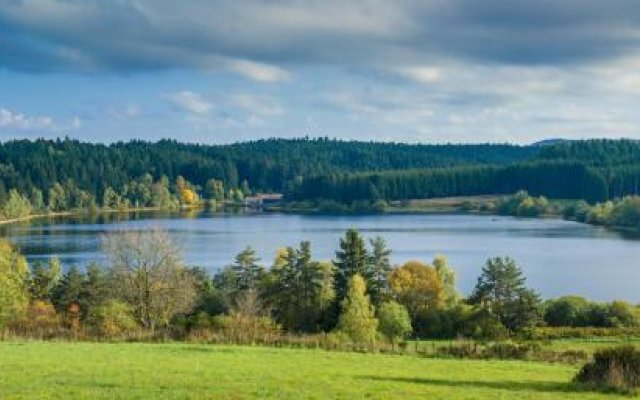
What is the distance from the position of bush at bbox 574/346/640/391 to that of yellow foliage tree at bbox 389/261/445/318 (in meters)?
36.4

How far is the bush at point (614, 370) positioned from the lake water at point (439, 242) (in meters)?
36.9

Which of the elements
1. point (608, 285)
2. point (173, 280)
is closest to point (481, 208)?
point (608, 285)

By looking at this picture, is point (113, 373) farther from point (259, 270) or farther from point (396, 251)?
point (396, 251)

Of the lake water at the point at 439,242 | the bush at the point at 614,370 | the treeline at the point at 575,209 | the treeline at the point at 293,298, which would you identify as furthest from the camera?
the treeline at the point at 575,209

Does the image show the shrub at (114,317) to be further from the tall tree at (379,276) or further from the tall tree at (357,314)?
the tall tree at (379,276)

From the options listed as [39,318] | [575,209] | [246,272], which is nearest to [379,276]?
[246,272]

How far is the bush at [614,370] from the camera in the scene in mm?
17703

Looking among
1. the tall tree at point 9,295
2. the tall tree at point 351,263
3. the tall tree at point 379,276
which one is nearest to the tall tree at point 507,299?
the tall tree at point 379,276

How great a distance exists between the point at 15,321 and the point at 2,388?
29.1 metres

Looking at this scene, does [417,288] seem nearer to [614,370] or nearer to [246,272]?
[246,272]

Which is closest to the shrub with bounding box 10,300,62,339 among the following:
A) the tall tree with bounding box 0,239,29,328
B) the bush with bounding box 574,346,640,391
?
the tall tree with bounding box 0,239,29,328

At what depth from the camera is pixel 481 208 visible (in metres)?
189

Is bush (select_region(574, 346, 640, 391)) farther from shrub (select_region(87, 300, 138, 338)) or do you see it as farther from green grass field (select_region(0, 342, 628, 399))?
shrub (select_region(87, 300, 138, 338))

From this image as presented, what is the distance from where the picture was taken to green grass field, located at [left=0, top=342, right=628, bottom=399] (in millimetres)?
15880
